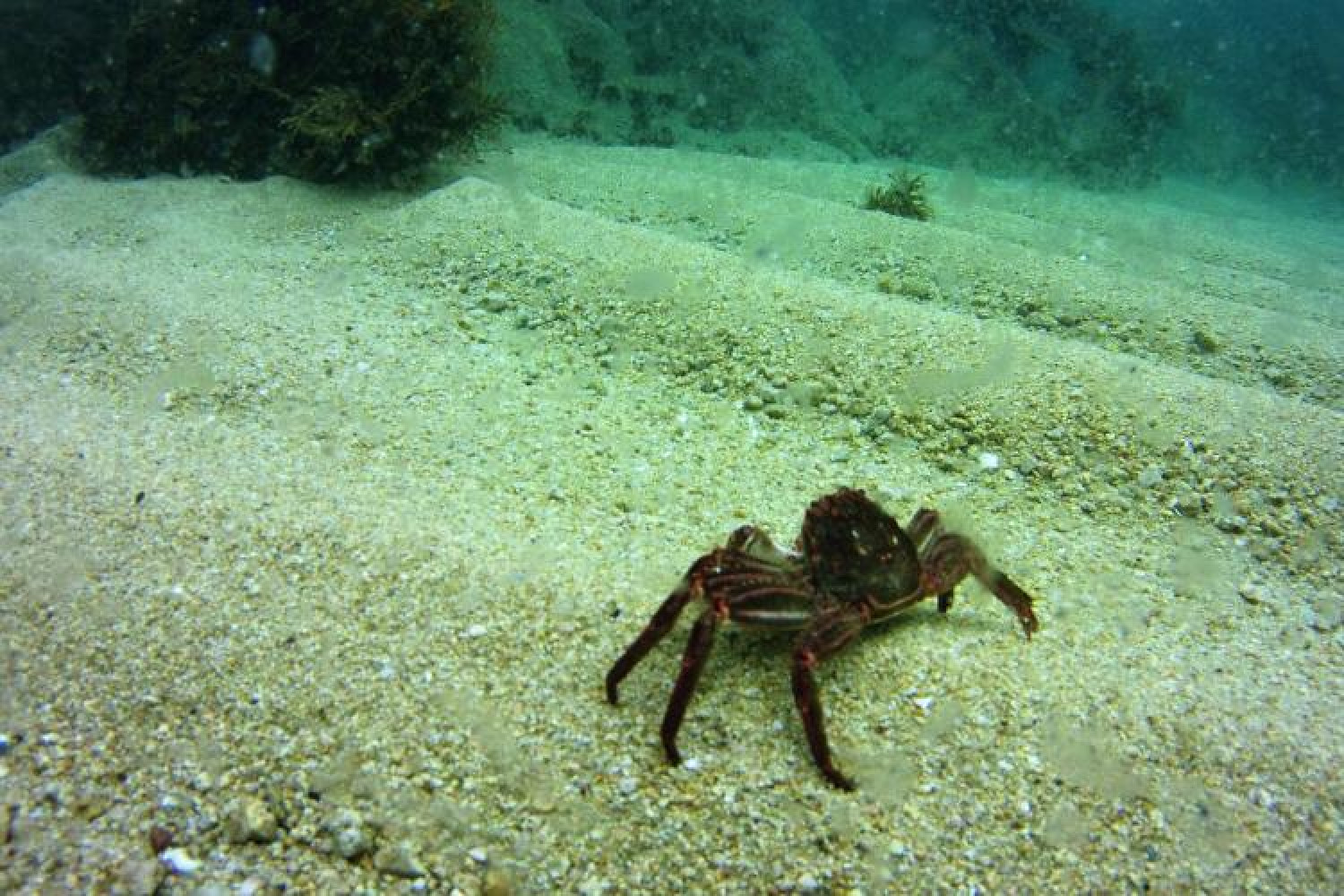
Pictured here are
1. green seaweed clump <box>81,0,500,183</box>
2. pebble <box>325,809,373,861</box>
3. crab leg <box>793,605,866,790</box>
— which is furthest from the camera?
green seaweed clump <box>81,0,500,183</box>

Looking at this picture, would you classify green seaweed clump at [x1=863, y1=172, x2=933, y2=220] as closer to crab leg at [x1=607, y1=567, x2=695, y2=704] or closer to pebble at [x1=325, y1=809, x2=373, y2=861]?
crab leg at [x1=607, y1=567, x2=695, y2=704]

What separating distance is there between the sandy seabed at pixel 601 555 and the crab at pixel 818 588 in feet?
0.78

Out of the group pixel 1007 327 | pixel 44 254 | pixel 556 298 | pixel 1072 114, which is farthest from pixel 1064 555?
pixel 1072 114

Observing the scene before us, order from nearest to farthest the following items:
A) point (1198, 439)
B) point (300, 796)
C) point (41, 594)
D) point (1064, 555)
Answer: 1. point (300, 796)
2. point (41, 594)
3. point (1064, 555)
4. point (1198, 439)

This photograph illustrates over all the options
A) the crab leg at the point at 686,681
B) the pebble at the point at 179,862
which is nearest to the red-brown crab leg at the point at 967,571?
the crab leg at the point at 686,681

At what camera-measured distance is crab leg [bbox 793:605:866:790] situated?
8.39ft

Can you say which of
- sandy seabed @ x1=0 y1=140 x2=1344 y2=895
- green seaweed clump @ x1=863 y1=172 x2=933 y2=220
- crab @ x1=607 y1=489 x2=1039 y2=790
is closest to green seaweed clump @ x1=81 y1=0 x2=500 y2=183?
sandy seabed @ x1=0 y1=140 x2=1344 y2=895

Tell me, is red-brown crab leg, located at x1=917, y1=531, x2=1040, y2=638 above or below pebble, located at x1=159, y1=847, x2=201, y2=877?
above

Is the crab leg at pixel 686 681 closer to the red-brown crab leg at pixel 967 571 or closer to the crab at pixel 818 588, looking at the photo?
the crab at pixel 818 588

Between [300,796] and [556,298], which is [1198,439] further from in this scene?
[300,796]

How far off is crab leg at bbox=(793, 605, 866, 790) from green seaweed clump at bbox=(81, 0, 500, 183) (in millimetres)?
7730

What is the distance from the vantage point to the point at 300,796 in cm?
249

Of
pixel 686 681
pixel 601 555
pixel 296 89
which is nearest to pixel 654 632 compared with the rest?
pixel 686 681

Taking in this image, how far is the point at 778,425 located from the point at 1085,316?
385cm
